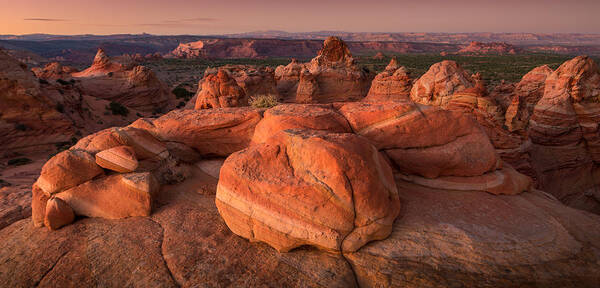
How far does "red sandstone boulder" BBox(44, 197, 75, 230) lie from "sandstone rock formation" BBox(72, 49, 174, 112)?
26580mm

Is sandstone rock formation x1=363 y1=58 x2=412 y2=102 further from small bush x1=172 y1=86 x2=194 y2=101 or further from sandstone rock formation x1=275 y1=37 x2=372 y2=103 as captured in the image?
small bush x1=172 y1=86 x2=194 y2=101

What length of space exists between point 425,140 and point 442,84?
342 inches

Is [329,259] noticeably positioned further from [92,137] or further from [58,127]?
[58,127]

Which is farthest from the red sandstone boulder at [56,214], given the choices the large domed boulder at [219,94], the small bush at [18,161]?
the small bush at [18,161]

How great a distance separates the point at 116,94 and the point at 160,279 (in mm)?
30422

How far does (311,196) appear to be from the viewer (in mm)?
4859

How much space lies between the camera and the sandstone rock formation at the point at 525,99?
39.8 feet

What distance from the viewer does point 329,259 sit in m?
4.77

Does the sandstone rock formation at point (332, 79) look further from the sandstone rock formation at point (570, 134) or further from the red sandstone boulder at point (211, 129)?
the red sandstone boulder at point (211, 129)

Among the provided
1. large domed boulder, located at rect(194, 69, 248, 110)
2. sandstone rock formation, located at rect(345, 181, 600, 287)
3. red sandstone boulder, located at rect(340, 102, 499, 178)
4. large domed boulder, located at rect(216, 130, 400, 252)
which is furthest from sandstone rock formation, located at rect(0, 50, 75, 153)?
sandstone rock formation, located at rect(345, 181, 600, 287)

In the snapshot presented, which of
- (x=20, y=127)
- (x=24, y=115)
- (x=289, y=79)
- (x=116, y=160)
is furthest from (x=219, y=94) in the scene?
(x=289, y=79)

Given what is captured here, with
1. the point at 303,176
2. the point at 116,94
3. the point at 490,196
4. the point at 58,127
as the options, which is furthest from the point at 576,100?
the point at 116,94

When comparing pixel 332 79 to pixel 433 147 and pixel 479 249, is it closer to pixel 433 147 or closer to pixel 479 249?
pixel 433 147

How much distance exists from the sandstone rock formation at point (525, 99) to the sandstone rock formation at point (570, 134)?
109 centimetres
